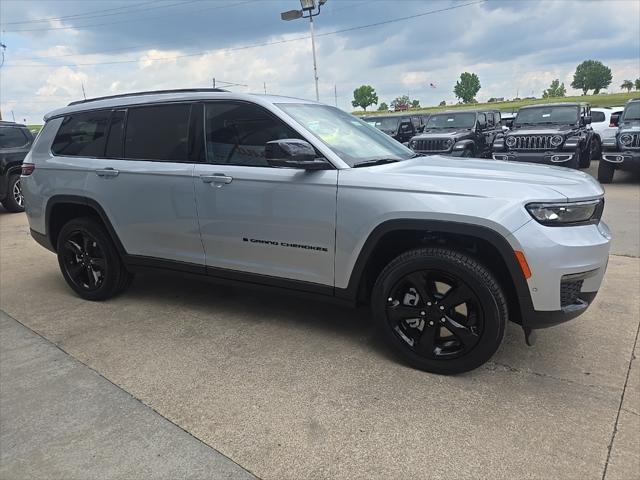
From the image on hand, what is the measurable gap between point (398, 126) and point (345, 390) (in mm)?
16086

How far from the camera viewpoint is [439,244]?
10.1ft

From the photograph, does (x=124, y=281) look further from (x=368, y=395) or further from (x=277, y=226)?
(x=368, y=395)

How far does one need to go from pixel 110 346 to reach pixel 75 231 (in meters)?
1.40

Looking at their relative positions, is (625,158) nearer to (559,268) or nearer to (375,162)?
(375,162)

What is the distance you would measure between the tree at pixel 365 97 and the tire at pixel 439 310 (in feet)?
362

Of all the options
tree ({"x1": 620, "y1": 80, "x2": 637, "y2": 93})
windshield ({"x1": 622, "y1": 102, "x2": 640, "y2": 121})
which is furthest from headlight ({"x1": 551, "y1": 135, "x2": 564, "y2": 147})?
tree ({"x1": 620, "y1": 80, "x2": 637, "y2": 93})

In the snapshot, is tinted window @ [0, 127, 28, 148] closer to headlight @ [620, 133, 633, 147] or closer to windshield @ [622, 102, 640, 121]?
headlight @ [620, 133, 633, 147]

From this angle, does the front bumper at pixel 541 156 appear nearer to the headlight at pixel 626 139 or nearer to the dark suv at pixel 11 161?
the headlight at pixel 626 139

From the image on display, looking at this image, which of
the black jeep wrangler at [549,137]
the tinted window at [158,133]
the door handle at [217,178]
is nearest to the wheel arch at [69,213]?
the tinted window at [158,133]

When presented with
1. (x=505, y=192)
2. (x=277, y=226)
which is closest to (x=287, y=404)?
(x=277, y=226)

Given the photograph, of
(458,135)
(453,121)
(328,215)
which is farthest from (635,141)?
(328,215)

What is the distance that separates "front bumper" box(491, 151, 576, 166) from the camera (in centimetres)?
1138

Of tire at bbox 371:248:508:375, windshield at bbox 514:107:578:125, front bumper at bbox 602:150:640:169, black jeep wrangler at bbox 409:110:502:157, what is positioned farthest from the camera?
black jeep wrangler at bbox 409:110:502:157

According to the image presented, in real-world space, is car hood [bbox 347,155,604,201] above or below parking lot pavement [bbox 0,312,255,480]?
above
